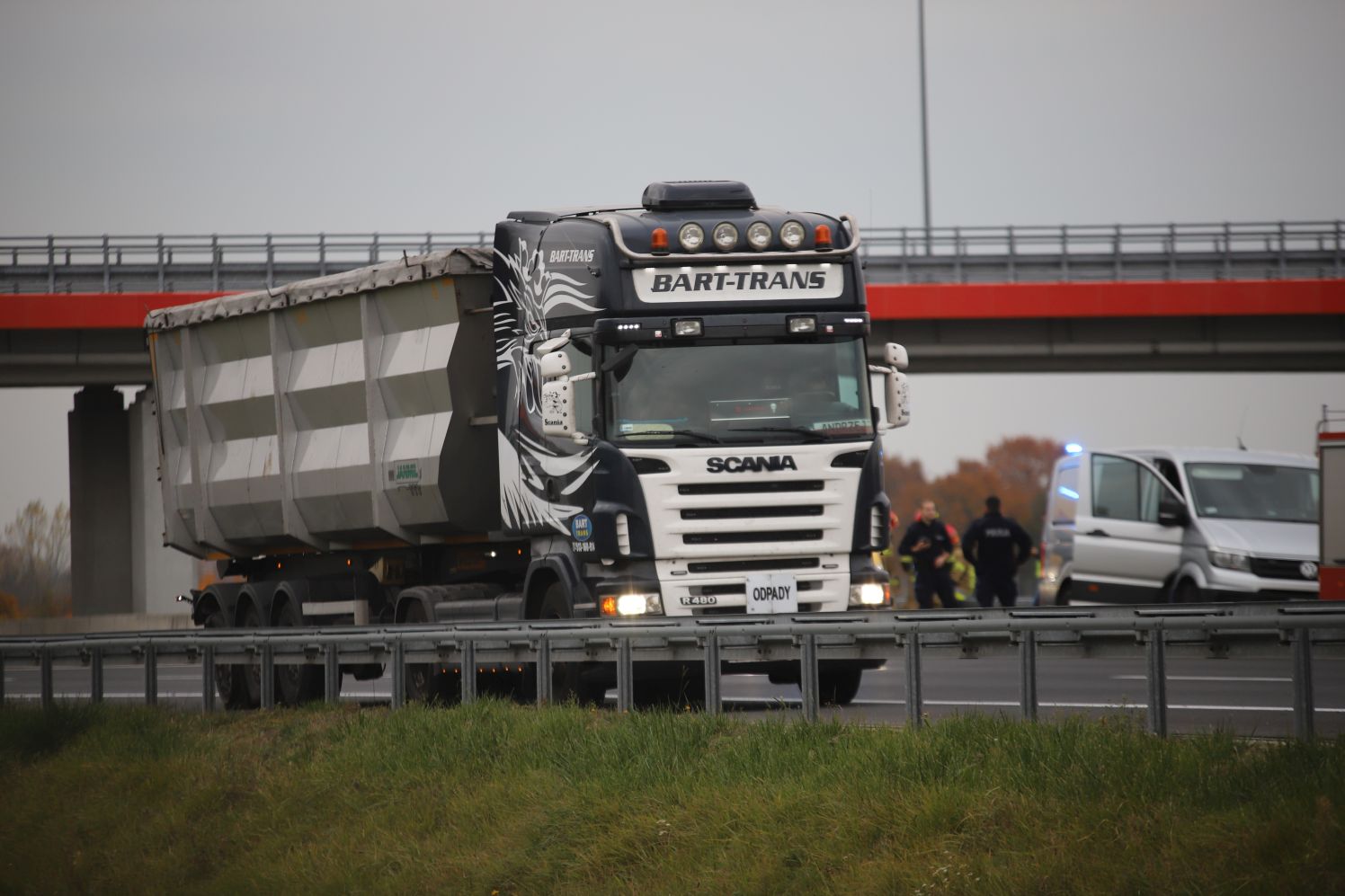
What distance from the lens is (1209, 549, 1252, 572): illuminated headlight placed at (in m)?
20.5

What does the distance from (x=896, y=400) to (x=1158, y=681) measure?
586 centimetres

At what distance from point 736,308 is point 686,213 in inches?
39.0

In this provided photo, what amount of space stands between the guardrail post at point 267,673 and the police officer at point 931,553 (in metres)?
11.3

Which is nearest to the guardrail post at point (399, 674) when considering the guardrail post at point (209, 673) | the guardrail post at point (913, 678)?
the guardrail post at point (209, 673)

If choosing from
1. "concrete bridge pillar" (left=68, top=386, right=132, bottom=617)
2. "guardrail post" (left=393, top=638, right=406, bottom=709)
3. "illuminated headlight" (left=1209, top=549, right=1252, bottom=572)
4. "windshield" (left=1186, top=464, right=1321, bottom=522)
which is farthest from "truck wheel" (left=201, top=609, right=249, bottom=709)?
"concrete bridge pillar" (left=68, top=386, right=132, bottom=617)

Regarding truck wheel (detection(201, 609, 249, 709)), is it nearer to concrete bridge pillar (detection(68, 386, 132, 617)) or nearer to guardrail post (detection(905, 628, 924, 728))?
guardrail post (detection(905, 628, 924, 728))

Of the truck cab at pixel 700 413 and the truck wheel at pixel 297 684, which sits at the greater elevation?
the truck cab at pixel 700 413

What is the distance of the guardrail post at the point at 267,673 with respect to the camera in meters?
15.6

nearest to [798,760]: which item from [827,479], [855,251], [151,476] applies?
[827,479]

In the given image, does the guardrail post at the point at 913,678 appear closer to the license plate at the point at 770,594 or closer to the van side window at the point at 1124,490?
the license plate at the point at 770,594

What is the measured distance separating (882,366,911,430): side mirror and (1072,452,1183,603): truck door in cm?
708

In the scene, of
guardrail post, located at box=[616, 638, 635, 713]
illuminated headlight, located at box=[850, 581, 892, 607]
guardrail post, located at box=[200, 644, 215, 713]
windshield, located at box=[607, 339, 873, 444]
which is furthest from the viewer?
guardrail post, located at box=[200, 644, 215, 713]

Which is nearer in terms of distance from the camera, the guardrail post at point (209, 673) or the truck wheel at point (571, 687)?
the truck wheel at point (571, 687)

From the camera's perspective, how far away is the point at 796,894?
7480 millimetres
